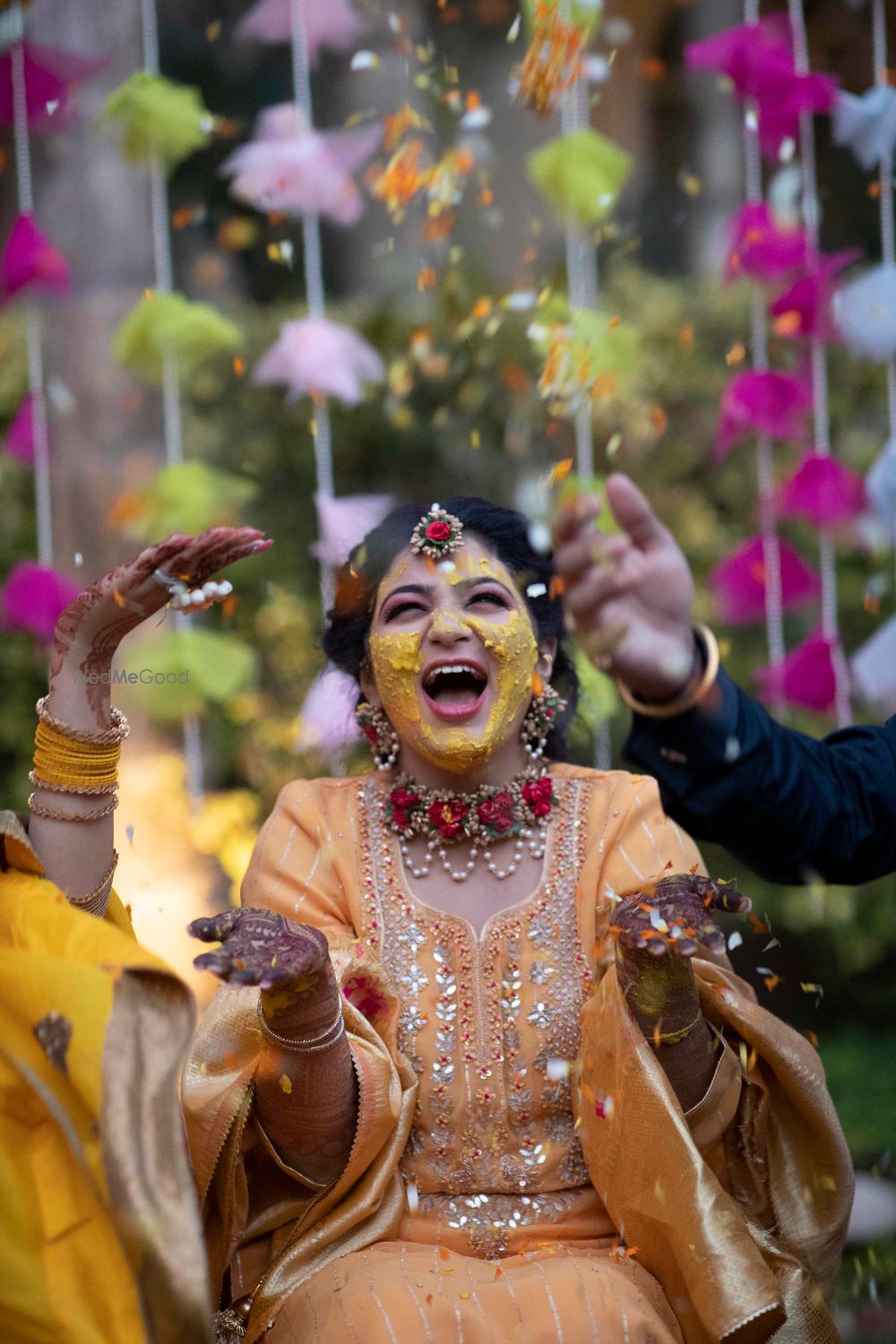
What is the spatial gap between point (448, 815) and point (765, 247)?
2.09 m

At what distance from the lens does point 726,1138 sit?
2.70 meters

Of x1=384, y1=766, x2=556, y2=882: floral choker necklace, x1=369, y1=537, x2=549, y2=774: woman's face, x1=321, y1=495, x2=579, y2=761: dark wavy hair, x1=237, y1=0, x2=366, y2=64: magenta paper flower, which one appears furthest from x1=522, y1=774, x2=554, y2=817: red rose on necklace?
x1=237, y1=0, x2=366, y2=64: magenta paper flower

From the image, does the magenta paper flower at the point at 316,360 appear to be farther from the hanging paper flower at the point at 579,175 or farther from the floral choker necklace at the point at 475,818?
the floral choker necklace at the point at 475,818

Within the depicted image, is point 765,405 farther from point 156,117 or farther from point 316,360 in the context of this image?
point 156,117

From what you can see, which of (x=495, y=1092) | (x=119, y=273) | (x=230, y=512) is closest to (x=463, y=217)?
(x=119, y=273)

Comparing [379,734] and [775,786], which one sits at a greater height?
[775,786]

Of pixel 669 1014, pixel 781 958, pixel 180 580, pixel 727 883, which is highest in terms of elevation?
pixel 180 580

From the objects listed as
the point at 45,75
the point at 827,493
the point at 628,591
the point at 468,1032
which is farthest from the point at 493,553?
the point at 45,75

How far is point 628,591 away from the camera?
1842 millimetres

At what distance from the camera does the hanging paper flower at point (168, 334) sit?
396 centimetres

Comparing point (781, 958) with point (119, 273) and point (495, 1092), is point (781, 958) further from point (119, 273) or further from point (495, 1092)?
point (119, 273)

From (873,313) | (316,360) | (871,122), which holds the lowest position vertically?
(316,360)

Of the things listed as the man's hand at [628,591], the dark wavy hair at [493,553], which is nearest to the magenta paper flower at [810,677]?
the dark wavy hair at [493,553]

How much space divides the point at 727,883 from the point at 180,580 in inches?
40.3
